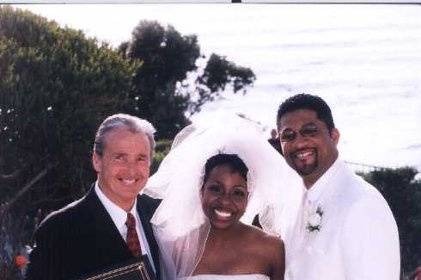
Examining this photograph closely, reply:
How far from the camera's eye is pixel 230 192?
4676 millimetres

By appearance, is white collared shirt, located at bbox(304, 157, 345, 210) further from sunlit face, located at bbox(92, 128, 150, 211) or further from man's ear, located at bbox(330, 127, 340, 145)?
sunlit face, located at bbox(92, 128, 150, 211)

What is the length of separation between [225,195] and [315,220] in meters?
0.69

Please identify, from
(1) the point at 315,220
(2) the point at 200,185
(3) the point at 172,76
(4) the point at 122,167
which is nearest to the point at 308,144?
(1) the point at 315,220

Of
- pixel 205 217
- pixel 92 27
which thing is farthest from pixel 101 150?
pixel 92 27

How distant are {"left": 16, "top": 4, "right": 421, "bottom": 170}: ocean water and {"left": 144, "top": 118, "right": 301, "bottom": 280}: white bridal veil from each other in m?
6.45

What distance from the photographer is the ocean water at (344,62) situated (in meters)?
13.2

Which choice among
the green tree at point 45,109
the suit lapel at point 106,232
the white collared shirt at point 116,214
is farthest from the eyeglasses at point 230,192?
the green tree at point 45,109

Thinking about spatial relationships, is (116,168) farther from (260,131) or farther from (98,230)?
(260,131)

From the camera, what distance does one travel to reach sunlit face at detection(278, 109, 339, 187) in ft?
14.5

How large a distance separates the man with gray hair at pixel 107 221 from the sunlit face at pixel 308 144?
0.86 m

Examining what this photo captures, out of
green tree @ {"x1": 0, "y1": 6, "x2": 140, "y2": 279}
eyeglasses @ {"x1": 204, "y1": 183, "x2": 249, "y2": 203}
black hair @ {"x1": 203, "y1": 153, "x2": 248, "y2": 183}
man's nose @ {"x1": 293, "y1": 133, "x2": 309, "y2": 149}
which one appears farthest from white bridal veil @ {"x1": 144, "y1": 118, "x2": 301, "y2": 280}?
green tree @ {"x1": 0, "y1": 6, "x2": 140, "y2": 279}

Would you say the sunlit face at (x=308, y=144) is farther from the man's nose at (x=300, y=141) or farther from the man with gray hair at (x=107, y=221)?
the man with gray hair at (x=107, y=221)

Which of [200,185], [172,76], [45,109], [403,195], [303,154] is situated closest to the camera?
[303,154]

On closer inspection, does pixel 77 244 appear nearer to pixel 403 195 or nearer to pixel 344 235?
pixel 344 235
